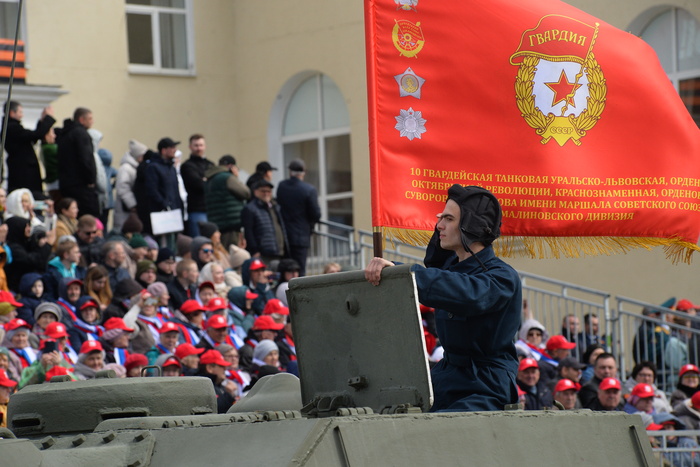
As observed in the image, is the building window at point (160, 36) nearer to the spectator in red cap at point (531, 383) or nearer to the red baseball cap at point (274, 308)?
the red baseball cap at point (274, 308)

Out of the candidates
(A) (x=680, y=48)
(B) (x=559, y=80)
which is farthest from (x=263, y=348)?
(A) (x=680, y=48)

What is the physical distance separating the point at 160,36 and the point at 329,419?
21081mm

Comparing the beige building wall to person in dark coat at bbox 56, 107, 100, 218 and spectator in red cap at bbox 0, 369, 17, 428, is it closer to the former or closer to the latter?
person in dark coat at bbox 56, 107, 100, 218

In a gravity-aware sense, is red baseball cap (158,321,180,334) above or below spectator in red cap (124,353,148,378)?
above

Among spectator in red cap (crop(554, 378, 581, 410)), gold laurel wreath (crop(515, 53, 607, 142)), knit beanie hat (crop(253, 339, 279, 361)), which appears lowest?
spectator in red cap (crop(554, 378, 581, 410))

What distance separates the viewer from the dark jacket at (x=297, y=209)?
1873cm

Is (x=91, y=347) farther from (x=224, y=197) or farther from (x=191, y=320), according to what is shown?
(x=224, y=197)

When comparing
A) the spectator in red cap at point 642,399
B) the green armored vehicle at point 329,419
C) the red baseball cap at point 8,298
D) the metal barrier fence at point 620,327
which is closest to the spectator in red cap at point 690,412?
the spectator in red cap at point 642,399

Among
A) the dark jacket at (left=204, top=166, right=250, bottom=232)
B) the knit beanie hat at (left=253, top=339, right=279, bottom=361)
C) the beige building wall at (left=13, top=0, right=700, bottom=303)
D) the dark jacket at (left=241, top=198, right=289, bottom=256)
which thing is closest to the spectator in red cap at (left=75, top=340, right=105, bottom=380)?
the knit beanie hat at (left=253, top=339, right=279, bottom=361)

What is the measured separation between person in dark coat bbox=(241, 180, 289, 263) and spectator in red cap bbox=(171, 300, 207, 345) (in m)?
3.32

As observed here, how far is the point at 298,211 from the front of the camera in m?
18.8

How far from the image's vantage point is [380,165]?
27.3 ft

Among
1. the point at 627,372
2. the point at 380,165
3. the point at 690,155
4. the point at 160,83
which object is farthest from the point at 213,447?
the point at 160,83

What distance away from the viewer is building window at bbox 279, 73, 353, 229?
24625 millimetres
